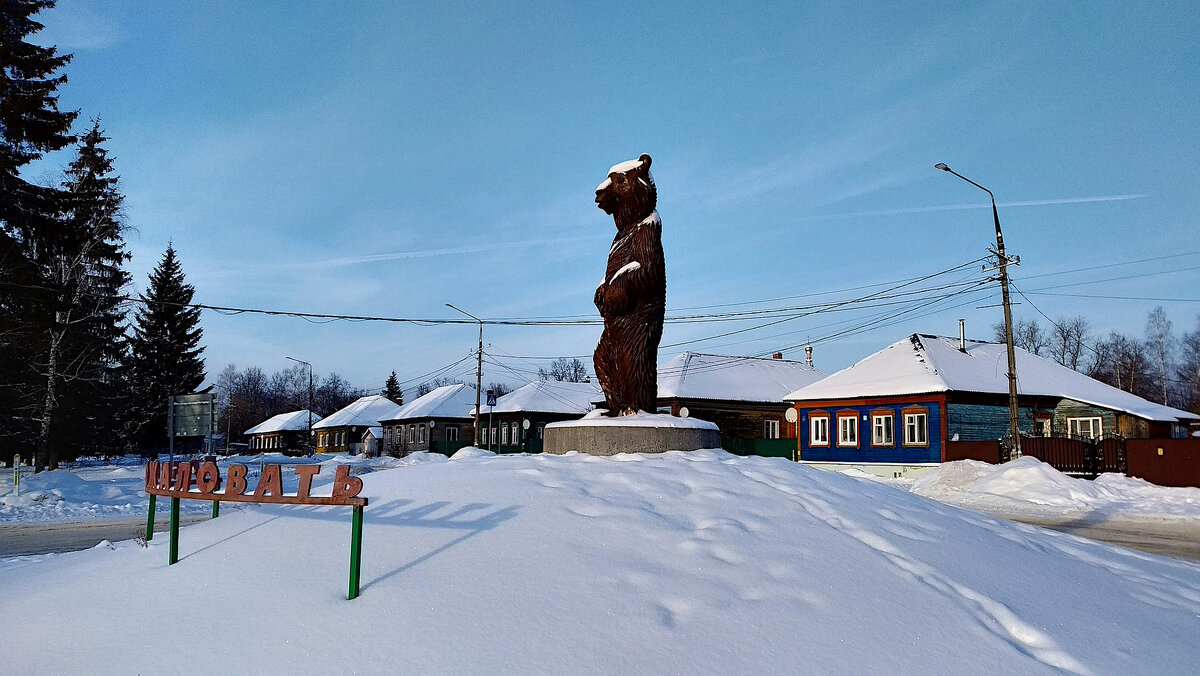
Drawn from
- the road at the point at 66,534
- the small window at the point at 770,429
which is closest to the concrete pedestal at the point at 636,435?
the road at the point at 66,534

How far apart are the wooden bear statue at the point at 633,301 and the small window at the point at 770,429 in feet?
103

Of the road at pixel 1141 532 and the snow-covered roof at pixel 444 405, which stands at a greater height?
the snow-covered roof at pixel 444 405

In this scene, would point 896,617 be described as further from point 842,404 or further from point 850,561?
point 842,404

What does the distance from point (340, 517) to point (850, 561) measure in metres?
4.15

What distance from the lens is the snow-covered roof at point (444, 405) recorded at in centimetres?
5631

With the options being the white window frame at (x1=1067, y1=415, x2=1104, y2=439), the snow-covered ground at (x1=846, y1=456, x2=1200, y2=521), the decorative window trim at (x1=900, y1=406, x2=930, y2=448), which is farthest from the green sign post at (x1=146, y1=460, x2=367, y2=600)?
the white window frame at (x1=1067, y1=415, x2=1104, y2=439)

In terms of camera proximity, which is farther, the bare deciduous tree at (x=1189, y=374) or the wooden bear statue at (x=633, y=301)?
the bare deciduous tree at (x=1189, y=374)

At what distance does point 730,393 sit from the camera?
1566 inches

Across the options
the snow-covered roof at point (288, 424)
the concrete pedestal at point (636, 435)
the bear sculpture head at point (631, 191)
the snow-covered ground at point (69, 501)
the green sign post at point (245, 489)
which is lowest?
the snow-covered ground at point (69, 501)

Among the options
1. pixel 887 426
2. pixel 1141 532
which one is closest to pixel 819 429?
pixel 887 426

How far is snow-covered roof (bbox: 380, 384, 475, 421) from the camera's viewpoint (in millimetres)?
56312

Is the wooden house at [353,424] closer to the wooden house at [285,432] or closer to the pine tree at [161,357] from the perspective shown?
the wooden house at [285,432]

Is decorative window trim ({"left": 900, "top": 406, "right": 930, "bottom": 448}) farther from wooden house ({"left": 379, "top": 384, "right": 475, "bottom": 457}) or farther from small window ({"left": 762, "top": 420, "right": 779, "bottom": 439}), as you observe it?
wooden house ({"left": 379, "top": 384, "right": 475, "bottom": 457})

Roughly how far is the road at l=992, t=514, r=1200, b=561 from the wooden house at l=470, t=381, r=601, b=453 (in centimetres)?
3544
